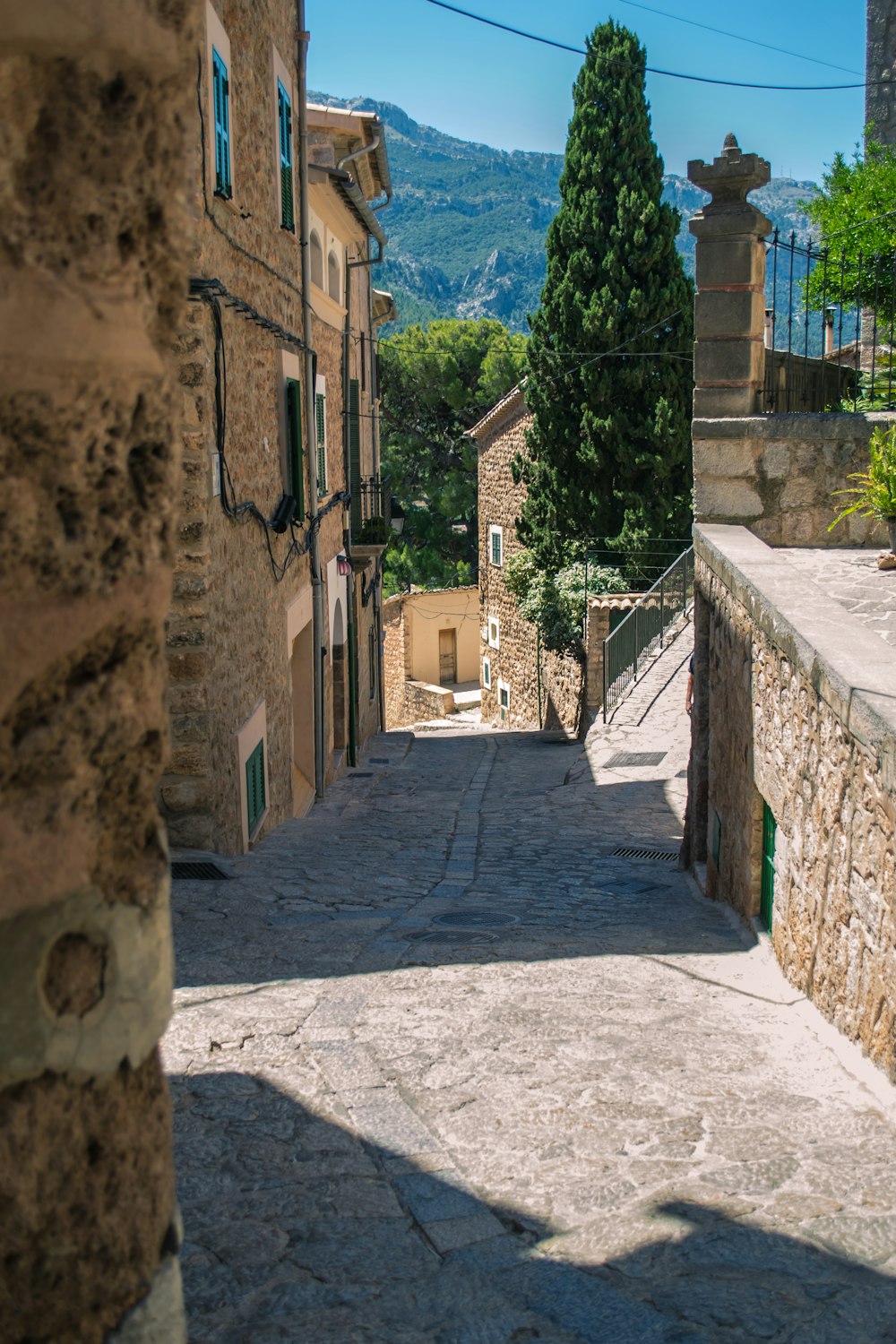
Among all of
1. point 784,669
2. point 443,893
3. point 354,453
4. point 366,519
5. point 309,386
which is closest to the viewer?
point 784,669

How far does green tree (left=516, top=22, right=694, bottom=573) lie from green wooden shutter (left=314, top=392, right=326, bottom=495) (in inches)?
378

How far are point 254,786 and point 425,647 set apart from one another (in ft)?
94.5

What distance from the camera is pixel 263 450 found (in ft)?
34.4

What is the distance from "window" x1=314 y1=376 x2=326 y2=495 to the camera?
14.7m

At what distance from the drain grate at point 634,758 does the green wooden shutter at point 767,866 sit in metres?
8.67

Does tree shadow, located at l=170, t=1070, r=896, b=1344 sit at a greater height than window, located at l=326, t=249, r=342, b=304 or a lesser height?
lesser

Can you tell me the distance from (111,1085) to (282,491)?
10.2 metres

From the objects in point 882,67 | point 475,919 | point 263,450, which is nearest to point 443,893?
point 475,919

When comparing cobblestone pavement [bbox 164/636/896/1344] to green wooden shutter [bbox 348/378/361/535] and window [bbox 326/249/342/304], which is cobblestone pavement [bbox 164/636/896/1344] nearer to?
window [bbox 326/249/342/304]

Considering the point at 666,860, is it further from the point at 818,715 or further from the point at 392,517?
the point at 392,517

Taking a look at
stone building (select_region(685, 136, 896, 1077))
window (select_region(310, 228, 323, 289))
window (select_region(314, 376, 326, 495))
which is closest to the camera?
stone building (select_region(685, 136, 896, 1077))

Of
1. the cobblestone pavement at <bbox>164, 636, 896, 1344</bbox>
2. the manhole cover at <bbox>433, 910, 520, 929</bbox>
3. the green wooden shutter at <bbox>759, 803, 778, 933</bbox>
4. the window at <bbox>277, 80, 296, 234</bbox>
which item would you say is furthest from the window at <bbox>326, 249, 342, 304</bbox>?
the green wooden shutter at <bbox>759, 803, 778, 933</bbox>

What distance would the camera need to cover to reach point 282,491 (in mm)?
11727

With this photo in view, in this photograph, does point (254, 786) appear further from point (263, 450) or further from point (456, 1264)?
point (456, 1264)
